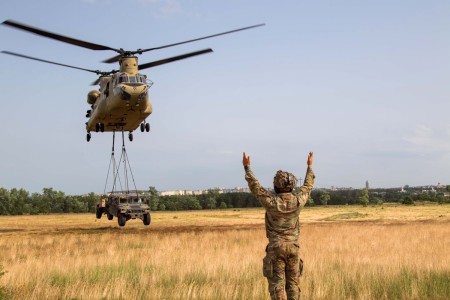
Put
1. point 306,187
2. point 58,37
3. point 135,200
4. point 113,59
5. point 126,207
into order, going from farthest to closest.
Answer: point 135,200
point 126,207
point 113,59
point 58,37
point 306,187

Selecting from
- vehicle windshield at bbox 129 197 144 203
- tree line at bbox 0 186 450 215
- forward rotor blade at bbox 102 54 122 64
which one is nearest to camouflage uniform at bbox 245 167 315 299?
forward rotor blade at bbox 102 54 122 64

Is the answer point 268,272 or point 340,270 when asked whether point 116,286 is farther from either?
point 340,270

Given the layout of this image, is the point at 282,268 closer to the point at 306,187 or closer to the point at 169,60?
the point at 306,187

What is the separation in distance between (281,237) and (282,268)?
1.35 feet

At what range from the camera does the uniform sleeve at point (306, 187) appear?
7.49 m

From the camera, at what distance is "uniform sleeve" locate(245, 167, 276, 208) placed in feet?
23.9

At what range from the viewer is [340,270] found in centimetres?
1327

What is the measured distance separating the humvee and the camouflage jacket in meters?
24.6

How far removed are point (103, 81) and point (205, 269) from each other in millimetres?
18991

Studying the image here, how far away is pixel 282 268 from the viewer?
7398 millimetres

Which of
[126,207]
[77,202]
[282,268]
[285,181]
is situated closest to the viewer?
[285,181]

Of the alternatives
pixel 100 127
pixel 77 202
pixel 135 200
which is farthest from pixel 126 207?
pixel 77 202

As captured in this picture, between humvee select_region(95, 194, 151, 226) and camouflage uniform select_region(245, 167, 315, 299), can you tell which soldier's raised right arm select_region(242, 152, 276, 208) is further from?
humvee select_region(95, 194, 151, 226)

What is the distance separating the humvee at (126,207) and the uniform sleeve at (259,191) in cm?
2457
